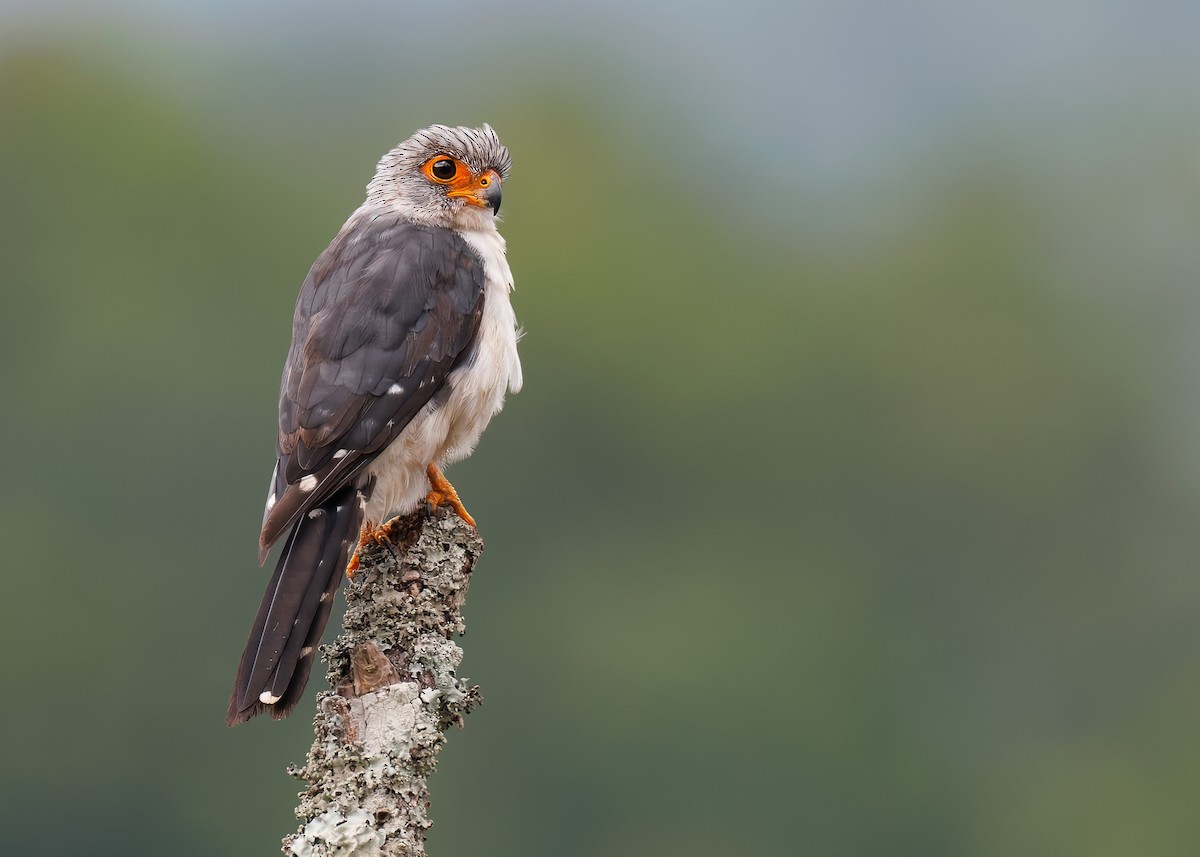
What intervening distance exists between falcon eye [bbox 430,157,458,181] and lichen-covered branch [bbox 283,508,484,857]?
171 centimetres

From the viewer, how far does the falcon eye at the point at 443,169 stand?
591 cm

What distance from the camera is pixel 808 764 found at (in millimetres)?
25766

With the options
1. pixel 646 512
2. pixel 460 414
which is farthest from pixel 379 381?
pixel 646 512

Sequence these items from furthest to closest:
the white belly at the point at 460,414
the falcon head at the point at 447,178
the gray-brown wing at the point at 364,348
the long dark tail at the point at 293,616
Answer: the falcon head at the point at 447,178
the white belly at the point at 460,414
the gray-brown wing at the point at 364,348
the long dark tail at the point at 293,616

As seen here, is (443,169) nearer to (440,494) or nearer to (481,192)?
(481,192)

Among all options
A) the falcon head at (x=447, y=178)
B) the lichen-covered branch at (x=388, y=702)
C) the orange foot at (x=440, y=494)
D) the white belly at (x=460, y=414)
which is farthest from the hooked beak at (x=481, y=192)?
the lichen-covered branch at (x=388, y=702)

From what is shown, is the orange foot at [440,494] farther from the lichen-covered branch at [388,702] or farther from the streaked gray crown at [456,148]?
the streaked gray crown at [456,148]

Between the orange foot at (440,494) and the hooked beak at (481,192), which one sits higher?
the hooked beak at (481,192)

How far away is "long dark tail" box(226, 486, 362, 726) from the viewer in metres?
4.09

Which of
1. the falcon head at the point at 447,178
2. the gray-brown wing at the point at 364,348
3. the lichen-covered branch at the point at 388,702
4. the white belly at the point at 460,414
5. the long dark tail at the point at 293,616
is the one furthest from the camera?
the falcon head at the point at 447,178

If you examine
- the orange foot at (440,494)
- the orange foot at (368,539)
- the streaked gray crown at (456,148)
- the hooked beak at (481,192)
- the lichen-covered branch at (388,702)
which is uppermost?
the streaked gray crown at (456,148)

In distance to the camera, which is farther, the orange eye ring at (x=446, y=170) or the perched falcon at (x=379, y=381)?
the orange eye ring at (x=446, y=170)

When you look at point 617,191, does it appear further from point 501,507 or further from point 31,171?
point 501,507

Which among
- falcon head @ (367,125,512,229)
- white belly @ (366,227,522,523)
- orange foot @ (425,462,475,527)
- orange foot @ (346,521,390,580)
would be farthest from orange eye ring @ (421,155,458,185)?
orange foot @ (346,521,390,580)
